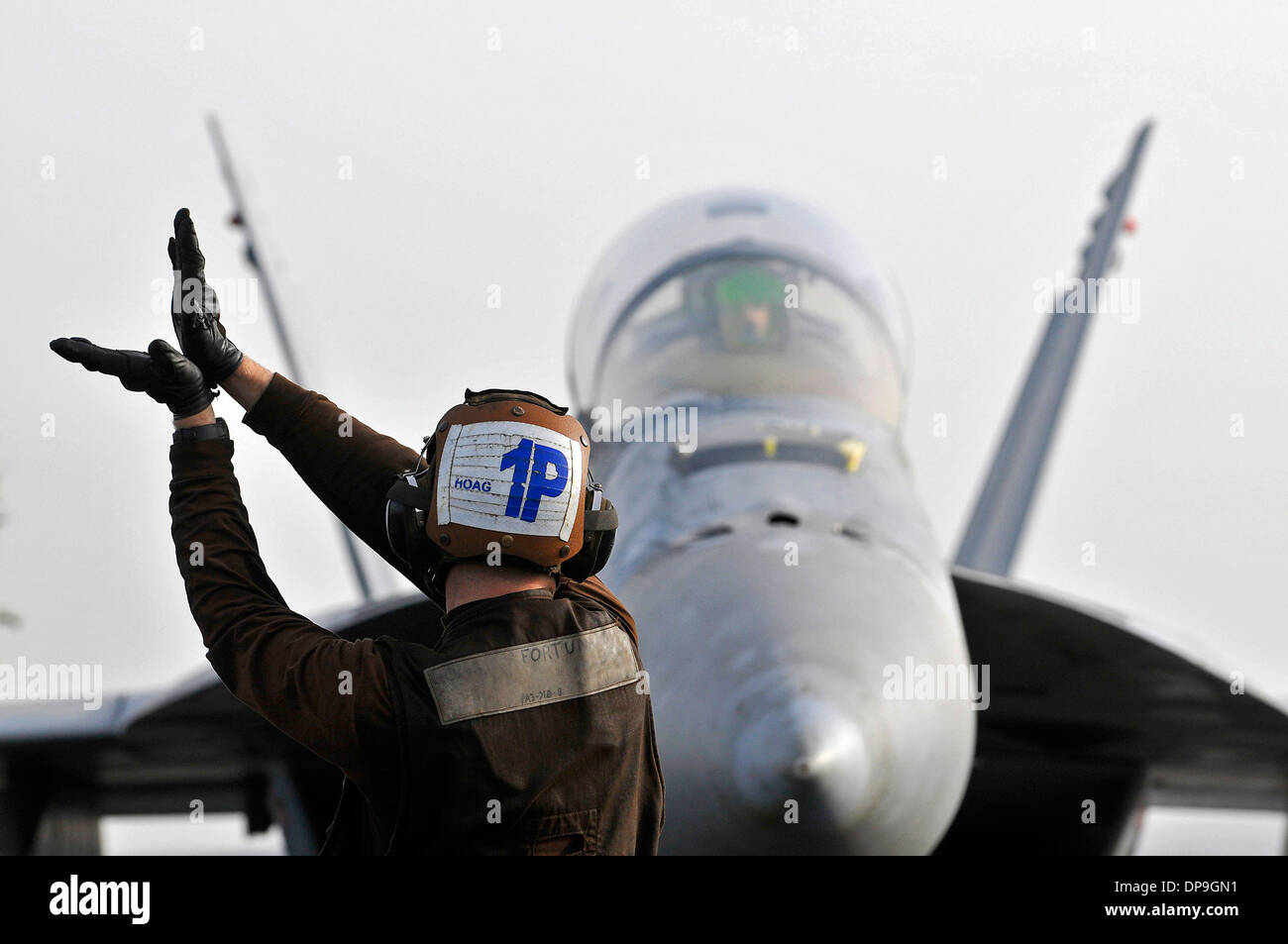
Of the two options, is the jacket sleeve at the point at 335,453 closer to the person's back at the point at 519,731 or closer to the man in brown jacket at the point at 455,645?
the man in brown jacket at the point at 455,645

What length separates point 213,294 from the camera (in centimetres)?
168

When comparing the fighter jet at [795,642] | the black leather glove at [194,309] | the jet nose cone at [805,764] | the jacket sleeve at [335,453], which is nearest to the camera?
the black leather glove at [194,309]

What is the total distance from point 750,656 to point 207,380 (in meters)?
1.86

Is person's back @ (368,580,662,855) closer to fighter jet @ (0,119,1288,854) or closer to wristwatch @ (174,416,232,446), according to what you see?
wristwatch @ (174,416,232,446)

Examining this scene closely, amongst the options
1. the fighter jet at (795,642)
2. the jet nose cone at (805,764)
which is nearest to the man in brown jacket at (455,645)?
the jet nose cone at (805,764)

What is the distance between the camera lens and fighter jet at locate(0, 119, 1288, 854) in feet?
10.5

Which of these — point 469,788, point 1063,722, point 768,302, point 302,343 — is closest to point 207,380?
point 469,788

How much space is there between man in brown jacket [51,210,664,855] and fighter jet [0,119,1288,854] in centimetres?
146

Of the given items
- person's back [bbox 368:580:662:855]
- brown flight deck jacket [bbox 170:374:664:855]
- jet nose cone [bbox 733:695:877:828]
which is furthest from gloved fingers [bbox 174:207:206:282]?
jet nose cone [bbox 733:695:877:828]

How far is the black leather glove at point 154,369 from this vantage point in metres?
1.57

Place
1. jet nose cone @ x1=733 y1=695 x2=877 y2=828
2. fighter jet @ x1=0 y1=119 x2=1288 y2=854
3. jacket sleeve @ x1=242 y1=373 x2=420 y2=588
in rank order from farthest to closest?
fighter jet @ x1=0 y1=119 x2=1288 y2=854, jet nose cone @ x1=733 y1=695 x2=877 y2=828, jacket sleeve @ x1=242 y1=373 x2=420 y2=588

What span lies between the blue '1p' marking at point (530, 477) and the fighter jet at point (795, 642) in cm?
159

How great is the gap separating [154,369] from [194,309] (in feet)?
0.32

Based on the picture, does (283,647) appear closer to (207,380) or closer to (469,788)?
(469,788)
